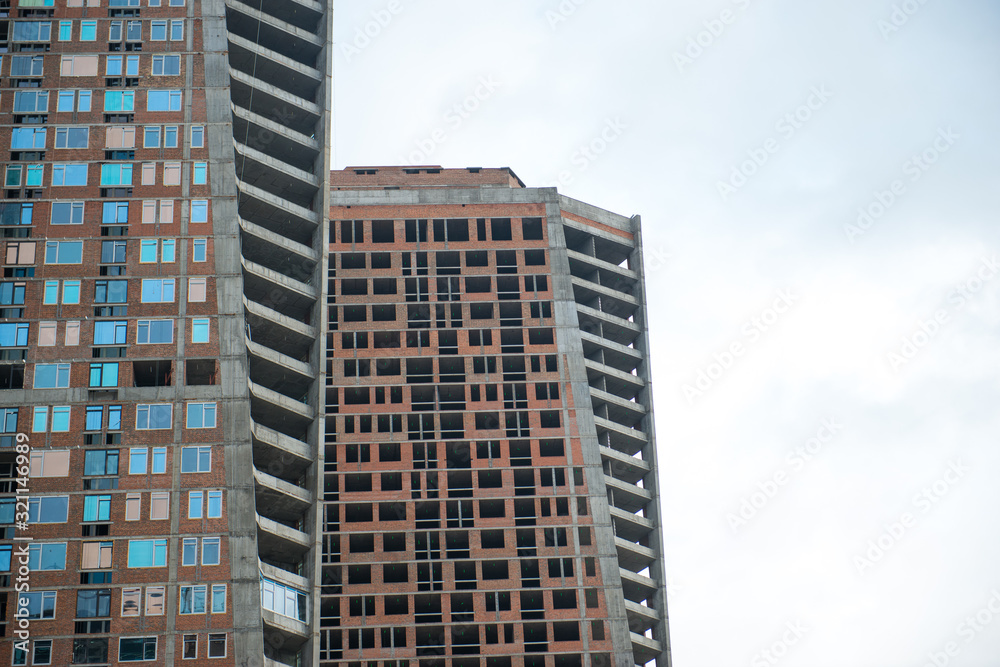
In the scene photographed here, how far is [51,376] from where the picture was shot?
96.6 m

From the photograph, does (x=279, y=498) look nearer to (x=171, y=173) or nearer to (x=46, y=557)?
(x=46, y=557)

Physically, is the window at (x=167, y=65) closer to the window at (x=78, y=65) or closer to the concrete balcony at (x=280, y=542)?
the window at (x=78, y=65)

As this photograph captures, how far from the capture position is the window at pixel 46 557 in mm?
91125

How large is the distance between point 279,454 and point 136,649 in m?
17.3

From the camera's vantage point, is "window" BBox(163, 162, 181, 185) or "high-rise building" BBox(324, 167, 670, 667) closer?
"window" BBox(163, 162, 181, 185)

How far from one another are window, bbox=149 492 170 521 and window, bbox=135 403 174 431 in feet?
15.1

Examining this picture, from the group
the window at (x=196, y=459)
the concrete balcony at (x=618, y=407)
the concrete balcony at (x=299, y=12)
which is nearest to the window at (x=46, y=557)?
the window at (x=196, y=459)

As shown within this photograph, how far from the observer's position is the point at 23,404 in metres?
95.7

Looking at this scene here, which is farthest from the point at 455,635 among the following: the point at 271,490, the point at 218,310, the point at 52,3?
the point at 52,3

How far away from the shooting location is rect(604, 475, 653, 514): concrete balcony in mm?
134875

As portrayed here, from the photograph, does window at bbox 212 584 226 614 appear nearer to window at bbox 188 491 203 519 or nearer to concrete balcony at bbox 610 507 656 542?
window at bbox 188 491 203 519

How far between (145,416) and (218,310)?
342 inches

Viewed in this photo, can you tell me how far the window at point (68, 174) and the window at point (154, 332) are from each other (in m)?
11.8

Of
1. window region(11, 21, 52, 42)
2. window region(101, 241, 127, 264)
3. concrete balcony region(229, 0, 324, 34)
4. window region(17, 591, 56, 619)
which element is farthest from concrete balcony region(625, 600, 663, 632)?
window region(11, 21, 52, 42)
